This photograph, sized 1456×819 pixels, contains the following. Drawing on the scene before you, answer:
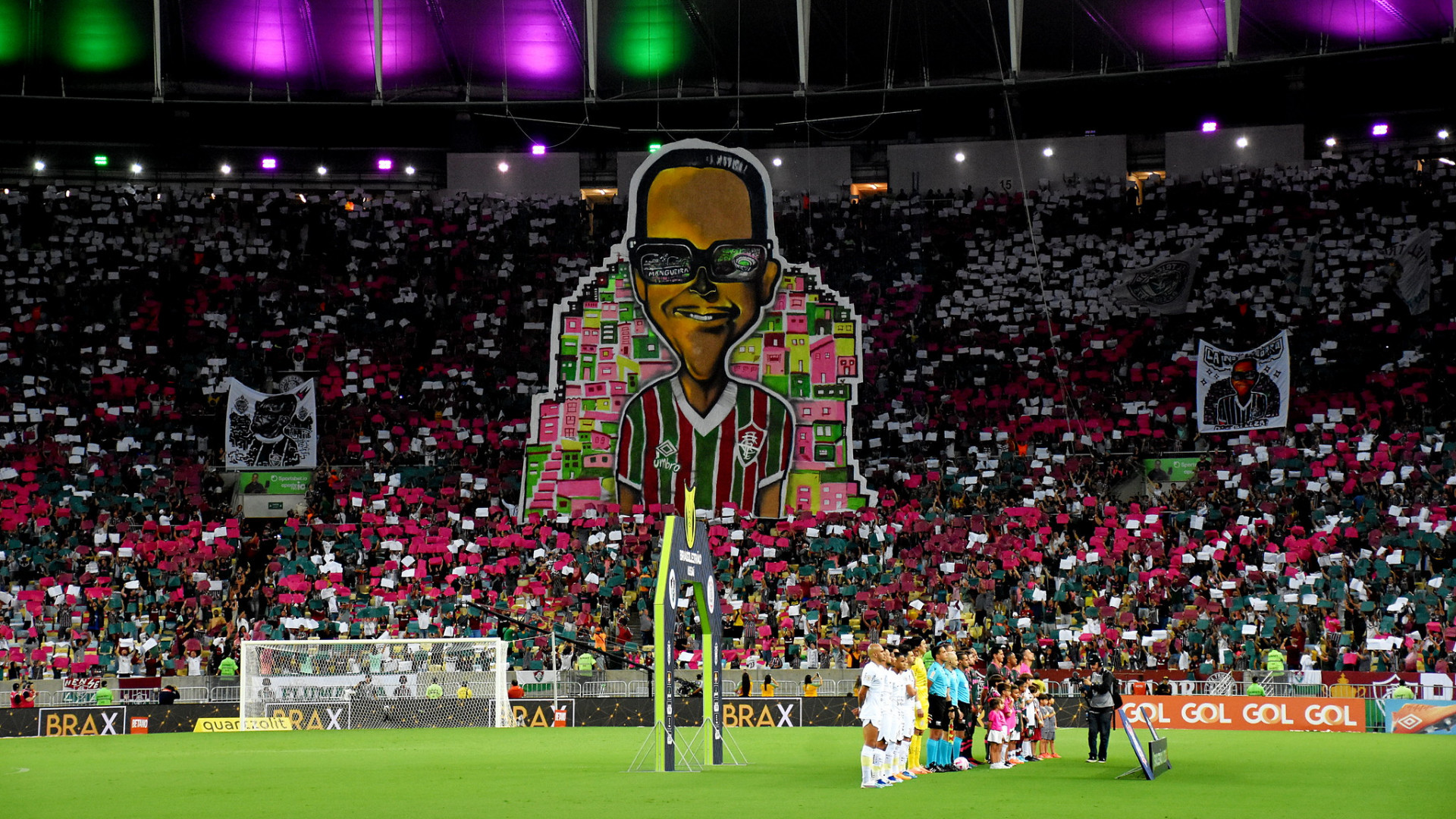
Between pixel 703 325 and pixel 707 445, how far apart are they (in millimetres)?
3236

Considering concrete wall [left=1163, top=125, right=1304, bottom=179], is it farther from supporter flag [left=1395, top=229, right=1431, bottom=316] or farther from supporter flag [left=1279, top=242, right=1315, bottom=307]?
supporter flag [left=1395, top=229, right=1431, bottom=316]

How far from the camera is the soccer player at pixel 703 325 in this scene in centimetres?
3866

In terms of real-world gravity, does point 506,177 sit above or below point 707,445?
above

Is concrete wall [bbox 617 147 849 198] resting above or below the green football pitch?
above

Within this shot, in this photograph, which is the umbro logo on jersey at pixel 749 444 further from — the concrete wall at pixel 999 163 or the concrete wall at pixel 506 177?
the concrete wall at pixel 506 177

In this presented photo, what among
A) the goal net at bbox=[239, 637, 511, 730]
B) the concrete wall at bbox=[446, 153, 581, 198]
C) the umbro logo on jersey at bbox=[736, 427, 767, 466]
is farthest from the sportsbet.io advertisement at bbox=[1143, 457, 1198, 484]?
the concrete wall at bbox=[446, 153, 581, 198]

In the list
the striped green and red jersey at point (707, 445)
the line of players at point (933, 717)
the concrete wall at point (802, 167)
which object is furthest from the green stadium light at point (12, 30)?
the line of players at point (933, 717)

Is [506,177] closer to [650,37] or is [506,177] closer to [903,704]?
[650,37]

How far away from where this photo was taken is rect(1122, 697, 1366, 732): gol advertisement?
29.0m

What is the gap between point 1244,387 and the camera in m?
39.3

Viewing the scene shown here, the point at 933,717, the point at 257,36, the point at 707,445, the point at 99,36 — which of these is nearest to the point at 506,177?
the point at 257,36

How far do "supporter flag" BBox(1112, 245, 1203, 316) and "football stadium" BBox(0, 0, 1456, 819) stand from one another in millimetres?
131

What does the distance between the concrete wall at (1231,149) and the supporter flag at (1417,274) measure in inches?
333

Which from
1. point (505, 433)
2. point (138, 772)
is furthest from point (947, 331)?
point (138, 772)
